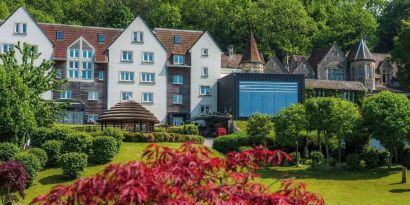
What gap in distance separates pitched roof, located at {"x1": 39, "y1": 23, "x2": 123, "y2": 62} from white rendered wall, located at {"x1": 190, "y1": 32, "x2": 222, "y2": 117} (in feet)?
31.4

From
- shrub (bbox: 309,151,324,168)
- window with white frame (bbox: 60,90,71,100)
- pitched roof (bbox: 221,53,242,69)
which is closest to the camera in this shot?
shrub (bbox: 309,151,324,168)

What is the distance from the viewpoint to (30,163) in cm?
3531

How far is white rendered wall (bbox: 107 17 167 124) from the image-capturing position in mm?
71625

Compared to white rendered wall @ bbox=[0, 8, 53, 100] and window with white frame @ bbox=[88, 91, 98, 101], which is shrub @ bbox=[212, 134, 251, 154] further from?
white rendered wall @ bbox=[0, 8, 53, 100]

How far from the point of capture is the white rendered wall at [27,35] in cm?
6762

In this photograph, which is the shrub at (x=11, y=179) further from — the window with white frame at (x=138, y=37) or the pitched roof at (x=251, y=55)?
the pitched roof at (x=251, y=55)

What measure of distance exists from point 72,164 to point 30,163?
2.43 m

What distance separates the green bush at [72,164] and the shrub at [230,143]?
48.1 feet

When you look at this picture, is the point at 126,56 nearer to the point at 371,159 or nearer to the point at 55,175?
the point at 371,159

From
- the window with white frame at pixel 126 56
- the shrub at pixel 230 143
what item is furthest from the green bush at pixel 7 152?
the window with white frame at pixel 126 56

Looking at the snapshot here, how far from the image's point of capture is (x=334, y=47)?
92250mm

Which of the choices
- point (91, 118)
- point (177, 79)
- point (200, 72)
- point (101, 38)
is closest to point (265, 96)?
point (200, 72)

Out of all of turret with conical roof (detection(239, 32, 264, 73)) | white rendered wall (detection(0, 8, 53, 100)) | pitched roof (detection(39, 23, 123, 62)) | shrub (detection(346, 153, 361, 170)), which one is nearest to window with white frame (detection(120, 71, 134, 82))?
pitched roof (detection(39, 23, 123, 62))

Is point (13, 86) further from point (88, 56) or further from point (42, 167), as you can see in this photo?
point (88, 56)
